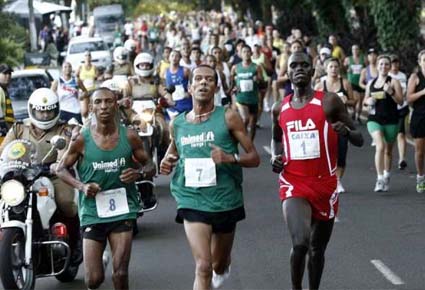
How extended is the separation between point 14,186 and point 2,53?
68.5 feet

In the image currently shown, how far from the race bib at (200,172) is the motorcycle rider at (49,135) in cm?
190

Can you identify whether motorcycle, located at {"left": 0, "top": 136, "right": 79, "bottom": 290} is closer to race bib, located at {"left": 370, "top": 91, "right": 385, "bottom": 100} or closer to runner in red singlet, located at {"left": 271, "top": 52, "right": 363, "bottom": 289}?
runner in red singlet, located at {"left": 271, "top": 52, "right": 363, "bottom": 289}

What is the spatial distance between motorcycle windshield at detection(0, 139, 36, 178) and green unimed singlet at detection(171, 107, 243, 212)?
1.64 m

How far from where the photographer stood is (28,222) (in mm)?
9984

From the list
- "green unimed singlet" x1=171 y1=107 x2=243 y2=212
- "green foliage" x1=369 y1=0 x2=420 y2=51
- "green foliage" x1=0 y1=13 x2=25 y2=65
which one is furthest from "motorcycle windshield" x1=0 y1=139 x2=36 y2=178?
"green foliage" x1=0 y1=13 x2=25 y2=65

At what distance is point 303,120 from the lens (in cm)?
943

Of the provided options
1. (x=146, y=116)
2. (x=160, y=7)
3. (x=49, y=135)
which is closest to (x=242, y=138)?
(x=49, y=135)

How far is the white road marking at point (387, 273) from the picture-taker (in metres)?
10.9

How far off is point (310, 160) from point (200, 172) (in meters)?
0.94

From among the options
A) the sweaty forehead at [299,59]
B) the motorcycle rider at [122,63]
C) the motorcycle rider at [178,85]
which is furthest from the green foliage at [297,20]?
the sweaty forehead at [299,59]

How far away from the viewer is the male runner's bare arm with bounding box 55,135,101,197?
29.8 feet

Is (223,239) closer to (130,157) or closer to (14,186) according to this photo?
(130,157)

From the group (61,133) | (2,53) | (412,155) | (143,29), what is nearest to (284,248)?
(61,133)

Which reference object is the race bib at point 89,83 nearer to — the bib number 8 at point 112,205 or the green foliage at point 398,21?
the green foliage at point 398,21
